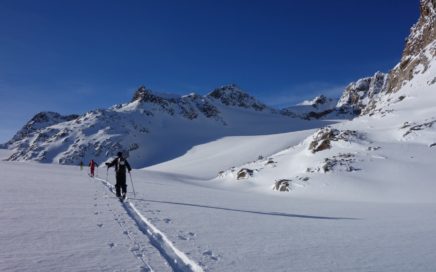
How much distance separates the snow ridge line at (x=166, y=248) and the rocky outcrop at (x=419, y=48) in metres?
56.4

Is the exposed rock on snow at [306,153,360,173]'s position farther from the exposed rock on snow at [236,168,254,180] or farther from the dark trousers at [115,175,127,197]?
the dark trousers at [115,175,127,197]

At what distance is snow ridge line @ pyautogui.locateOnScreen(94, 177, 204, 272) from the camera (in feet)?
21.8

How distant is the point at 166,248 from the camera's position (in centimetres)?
782

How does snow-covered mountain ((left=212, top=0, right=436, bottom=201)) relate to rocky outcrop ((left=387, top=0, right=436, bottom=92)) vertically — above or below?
below

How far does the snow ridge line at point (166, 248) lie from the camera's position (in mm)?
6645

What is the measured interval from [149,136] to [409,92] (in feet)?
329

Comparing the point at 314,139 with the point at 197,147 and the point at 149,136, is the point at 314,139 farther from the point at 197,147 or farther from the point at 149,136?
the point at 149,136


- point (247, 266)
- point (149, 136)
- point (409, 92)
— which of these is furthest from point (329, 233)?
point (149, 136)

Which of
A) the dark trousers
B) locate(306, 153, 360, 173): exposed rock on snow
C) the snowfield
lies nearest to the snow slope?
the snowfield

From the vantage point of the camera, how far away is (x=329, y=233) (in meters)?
10.4

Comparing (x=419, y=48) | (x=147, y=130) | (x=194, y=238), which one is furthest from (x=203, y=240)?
(x=147, y=130)

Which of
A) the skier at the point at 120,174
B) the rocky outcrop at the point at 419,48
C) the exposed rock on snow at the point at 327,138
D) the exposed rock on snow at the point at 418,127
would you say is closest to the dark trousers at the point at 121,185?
the skier at the point at 120,174

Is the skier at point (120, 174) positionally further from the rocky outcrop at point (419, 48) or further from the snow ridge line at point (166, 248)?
the rocky outcrop at point (419, 48)

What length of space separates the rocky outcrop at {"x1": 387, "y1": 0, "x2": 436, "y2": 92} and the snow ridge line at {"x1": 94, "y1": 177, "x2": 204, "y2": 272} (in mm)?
56410
